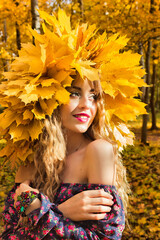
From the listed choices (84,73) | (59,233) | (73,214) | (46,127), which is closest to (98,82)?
(84,73)

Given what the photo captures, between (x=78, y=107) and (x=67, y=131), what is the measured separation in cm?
24

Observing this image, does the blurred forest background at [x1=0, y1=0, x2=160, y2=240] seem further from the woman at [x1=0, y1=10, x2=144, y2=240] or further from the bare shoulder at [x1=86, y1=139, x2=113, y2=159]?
the bare shoulder at [x1=86, y1=139, x2=113, y2=159]

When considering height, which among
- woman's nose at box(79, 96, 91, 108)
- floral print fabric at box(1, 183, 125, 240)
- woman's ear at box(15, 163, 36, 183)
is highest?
woman's nose at box(79, 96, 91, 108)

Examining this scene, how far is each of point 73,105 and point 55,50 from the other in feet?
1.22

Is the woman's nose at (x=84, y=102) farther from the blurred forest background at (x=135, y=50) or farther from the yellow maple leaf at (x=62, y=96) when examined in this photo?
the blurred forest background at (x=135, y=50)

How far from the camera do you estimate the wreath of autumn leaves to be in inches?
58.0

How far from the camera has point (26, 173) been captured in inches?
68.9

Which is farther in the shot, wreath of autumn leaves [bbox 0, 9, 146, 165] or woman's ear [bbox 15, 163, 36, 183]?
woman's ear [bbox 15, 163, 36, 183]

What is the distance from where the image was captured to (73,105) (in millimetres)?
1640

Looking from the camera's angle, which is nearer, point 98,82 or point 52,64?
point 52,64

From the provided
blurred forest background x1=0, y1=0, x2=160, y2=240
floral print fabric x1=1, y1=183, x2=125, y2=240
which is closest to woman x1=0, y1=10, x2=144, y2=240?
floral print fabric x1=1, y1=183, x2=125, y2=240

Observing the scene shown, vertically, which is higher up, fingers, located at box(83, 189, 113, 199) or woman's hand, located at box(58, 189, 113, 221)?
fingers, located at box(83, 189, 113, 199)

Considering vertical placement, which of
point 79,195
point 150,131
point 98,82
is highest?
point 98,82

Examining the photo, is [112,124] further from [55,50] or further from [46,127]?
[55,50]
